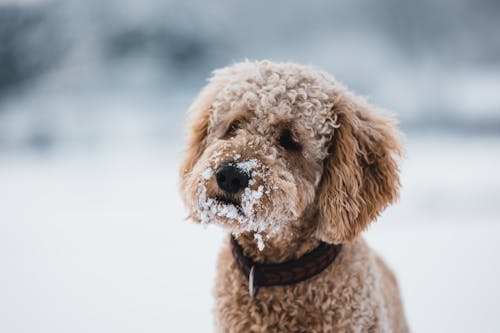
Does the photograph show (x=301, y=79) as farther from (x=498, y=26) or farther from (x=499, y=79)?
(x=498, y=26)

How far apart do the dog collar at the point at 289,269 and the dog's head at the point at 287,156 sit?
109 millimetres

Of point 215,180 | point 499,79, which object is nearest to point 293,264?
point 215,180

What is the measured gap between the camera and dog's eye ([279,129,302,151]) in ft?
6.75

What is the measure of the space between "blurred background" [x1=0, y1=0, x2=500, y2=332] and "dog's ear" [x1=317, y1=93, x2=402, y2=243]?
419mm

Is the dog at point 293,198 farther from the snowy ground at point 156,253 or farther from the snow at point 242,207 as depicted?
the snowy ground at point 156,253

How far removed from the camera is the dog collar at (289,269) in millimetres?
1994

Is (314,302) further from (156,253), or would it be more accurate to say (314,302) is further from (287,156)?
(156,253)

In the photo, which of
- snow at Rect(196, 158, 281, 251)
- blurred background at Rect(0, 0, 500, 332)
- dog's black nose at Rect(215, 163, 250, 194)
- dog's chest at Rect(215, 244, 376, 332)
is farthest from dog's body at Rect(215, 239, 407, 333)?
blurred background at Rect(0, 0, 500, 332)

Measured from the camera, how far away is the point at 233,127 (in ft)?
7.14

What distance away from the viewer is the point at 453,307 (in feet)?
13.3

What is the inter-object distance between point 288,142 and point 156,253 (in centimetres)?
360

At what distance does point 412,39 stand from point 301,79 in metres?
24.7

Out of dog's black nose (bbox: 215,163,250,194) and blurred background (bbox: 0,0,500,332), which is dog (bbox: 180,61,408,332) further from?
blurred background (bbox: 0,0,500,332)

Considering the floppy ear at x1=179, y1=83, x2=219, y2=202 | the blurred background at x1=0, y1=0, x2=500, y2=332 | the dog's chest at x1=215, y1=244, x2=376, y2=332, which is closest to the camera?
the dog's chest at x1=215, y1=244, x2=376, y2=332
